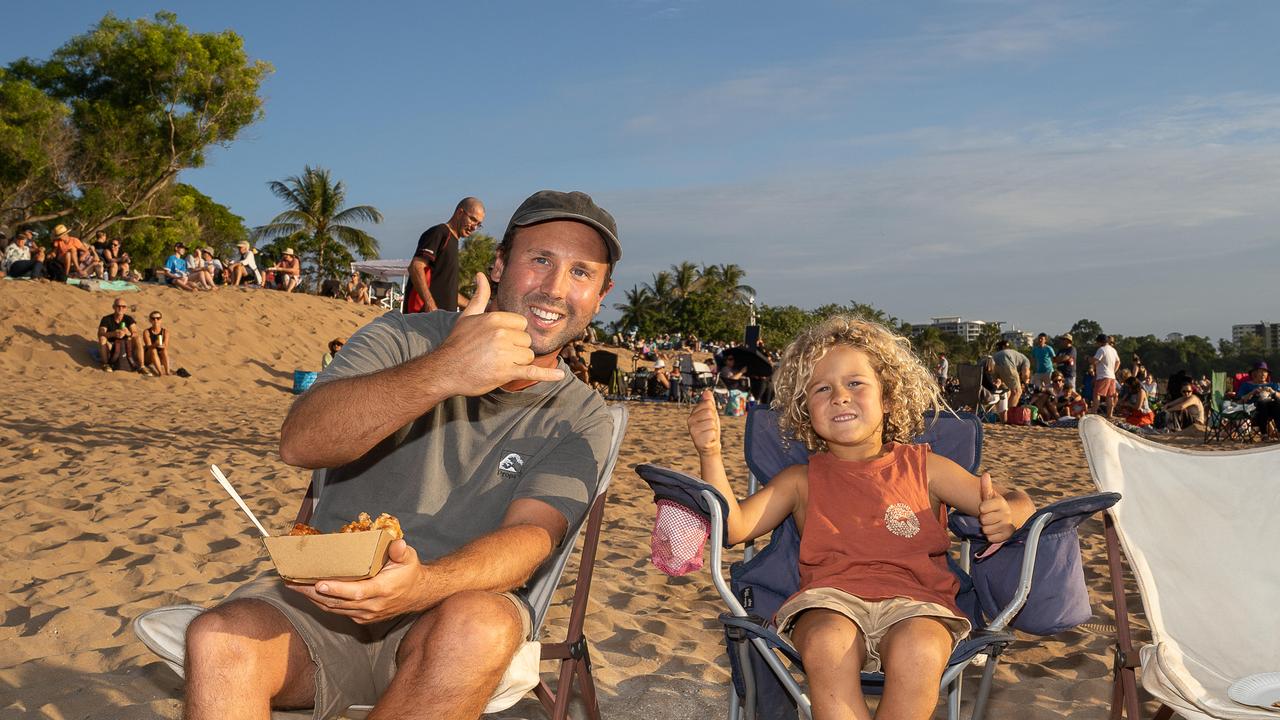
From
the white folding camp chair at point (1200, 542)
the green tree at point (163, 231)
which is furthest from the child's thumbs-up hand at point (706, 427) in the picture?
the green tree at point (163, 231)

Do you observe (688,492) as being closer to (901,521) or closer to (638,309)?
(901,521)

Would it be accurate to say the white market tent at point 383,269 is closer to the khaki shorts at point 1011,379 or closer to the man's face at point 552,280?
the khaki shorts at point 1011,379

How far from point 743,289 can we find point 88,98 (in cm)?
5075

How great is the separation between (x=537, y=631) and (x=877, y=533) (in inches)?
39.6

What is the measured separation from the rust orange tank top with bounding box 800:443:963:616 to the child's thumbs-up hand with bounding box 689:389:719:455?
350 mm

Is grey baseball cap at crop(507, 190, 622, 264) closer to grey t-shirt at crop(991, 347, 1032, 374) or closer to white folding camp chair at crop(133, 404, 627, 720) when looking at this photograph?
white folding camp chair at crop(133, 404, 627, 720)

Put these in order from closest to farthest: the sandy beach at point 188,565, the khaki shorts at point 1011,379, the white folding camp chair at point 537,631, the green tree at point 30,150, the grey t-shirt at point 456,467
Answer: the white folding camp chair at point 537,631 → the grey t-shirt at point 456,467 → the sandy beach at point 188,565 → the khaki shorts at point 1011,379 → the green tree at point 30,150

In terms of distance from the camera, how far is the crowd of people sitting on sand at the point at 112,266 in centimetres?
1709

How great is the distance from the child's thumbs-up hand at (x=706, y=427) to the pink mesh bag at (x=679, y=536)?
0.61 feet

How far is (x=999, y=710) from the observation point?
3.00 meters

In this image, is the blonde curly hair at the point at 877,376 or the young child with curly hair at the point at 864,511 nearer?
the young child with curly hair at the point at 864,511

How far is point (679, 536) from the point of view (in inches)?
105

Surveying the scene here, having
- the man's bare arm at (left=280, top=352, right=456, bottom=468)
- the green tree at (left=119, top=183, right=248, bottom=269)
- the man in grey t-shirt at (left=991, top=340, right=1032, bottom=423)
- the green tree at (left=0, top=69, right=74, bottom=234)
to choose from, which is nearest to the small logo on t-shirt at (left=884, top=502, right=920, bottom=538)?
the man's bare arm at (left=280, top=352, right=456, bottom=468)

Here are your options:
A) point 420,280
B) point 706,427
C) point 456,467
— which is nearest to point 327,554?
point 456,467
